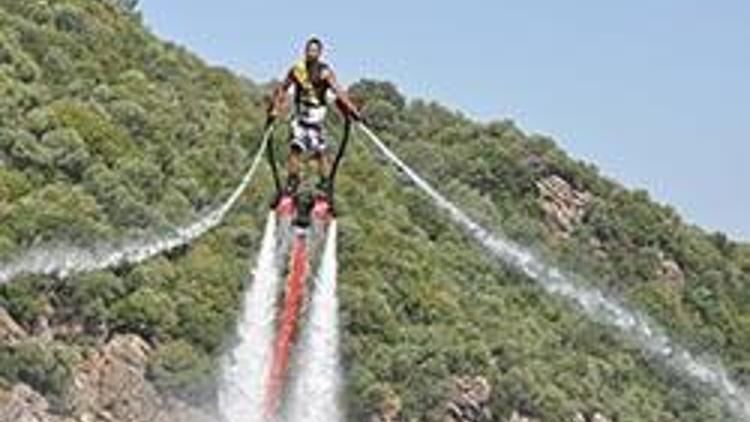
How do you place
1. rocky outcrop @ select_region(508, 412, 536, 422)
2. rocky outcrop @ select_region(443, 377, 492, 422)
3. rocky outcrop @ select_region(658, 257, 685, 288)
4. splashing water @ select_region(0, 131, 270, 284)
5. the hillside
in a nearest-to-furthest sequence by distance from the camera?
splashing water @ select_region(0, 131, 270, 284) < the hillside < rocky outcrop @ select_region(443, 377, 492, 422) < rocky outcrop @ select_region(508, 412, 536, 422) < rocky outcrop @ select_region(658, 257, 685, 288)

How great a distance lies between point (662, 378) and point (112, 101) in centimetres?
2777

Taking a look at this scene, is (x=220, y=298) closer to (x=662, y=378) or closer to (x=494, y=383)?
(x=494, y=383)

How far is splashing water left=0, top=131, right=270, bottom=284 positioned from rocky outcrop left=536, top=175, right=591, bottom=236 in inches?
1251

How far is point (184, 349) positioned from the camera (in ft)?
277

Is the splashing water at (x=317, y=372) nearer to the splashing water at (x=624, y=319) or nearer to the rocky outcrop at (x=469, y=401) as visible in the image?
the splashing water at (x=624, y=319)

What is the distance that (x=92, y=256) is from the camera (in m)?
85.3

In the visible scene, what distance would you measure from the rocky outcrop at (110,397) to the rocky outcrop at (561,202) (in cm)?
4055

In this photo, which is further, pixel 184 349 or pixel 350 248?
pixel 350 248

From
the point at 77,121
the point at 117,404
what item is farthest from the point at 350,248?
the point at 117,404

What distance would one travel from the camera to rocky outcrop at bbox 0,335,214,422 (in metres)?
75.4

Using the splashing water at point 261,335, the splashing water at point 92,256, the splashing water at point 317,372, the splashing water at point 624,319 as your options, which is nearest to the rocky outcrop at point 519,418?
the splashing water at point 624,319

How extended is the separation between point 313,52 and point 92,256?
4311cm

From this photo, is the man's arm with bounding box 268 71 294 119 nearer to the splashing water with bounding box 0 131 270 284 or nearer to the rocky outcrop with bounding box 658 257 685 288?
the splashing water with bounding box 0 131 270 284

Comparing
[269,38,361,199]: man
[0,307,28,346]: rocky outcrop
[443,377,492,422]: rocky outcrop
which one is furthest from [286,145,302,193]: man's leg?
[443,377,492,422]: rocky outcrop
